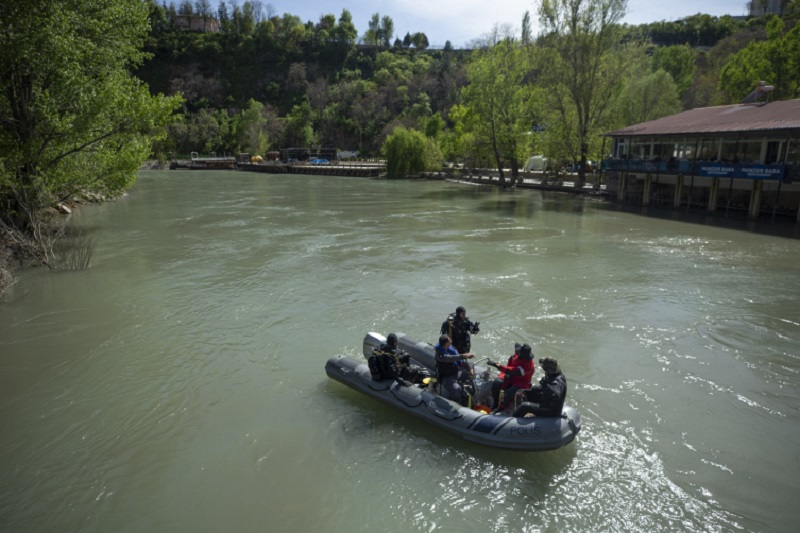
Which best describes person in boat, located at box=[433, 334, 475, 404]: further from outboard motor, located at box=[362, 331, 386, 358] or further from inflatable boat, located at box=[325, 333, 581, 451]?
outboard motor, located at box=[362, 331, 386, 358]

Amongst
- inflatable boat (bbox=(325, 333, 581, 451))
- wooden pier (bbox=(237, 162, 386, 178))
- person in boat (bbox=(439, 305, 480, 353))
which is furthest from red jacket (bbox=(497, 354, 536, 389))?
wooden pier (bbox=(237, 162, 386, 178))

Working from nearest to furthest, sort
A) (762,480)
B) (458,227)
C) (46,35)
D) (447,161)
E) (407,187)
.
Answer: (762,480), (46,35), (458,227), (407,187), (447,161)

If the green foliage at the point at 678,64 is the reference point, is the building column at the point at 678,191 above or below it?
below

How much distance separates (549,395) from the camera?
7.15m

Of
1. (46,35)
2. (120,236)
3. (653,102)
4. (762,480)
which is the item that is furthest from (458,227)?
(653,102)

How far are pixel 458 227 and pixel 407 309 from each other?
14438 millimetres

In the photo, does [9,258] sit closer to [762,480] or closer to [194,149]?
[762,480]

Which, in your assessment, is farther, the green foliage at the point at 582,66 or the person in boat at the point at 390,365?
the green foliage at the point at 582,66

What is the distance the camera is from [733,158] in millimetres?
30328

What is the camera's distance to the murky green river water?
6.57m

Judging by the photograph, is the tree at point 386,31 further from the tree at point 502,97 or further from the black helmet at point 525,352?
the black helmet at point 525,352

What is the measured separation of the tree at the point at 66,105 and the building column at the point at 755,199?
30.0 meters

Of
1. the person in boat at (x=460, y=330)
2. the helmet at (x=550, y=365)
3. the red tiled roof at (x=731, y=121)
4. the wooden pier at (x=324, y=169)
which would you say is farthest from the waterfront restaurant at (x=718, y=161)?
the wooden pier at (x=324, y=169)

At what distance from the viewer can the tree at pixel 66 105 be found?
1666 cm
